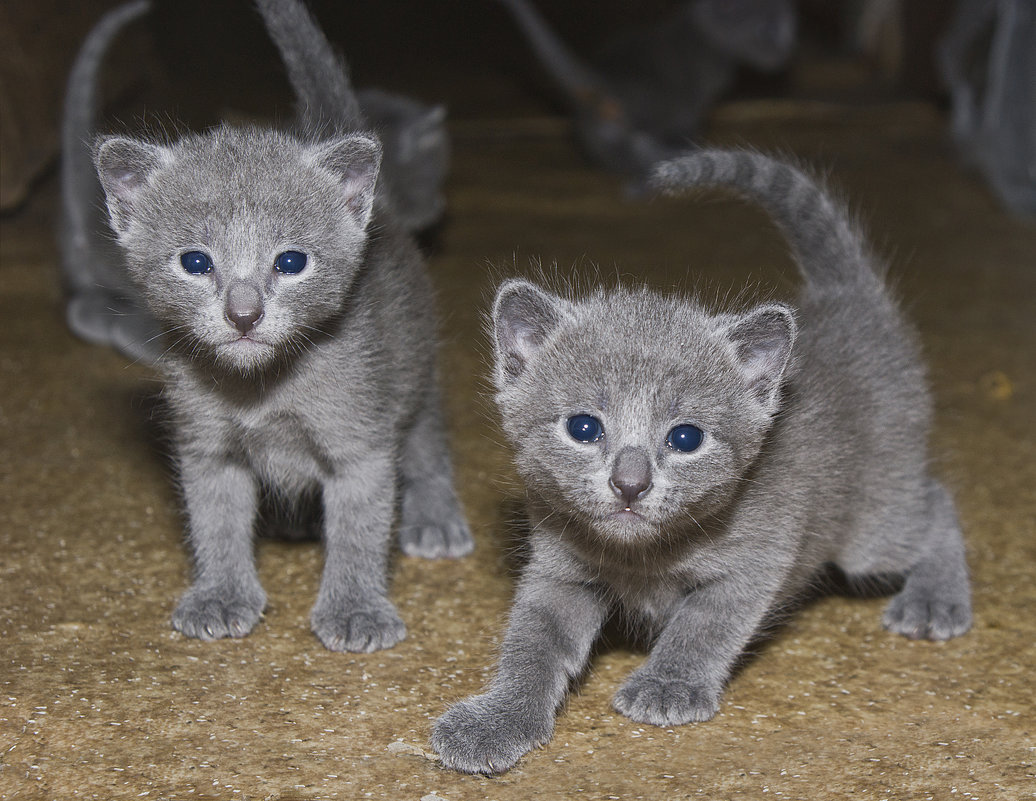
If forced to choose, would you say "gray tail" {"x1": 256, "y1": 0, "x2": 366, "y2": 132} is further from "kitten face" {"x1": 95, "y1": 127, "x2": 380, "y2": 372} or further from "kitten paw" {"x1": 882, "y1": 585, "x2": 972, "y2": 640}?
"kitten paw" {"x1": 882, "y1": 585, "x2": 972, "y2": 640}

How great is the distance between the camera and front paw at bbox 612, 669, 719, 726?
2.29 m

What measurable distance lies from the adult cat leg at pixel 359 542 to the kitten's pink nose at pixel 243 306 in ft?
1.48

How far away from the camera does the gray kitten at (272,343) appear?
8.05 feet

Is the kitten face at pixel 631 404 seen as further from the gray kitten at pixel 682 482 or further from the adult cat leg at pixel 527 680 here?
the adult cat leg at pixel 527 680

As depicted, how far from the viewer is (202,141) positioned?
103 inches

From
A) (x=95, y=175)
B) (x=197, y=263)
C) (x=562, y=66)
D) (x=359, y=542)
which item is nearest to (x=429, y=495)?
(x=359, y=542)

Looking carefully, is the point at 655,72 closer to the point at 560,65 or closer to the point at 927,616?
the point at 560,65

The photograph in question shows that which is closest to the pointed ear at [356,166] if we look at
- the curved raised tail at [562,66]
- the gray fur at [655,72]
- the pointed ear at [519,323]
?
the pointed ear at [519,323]

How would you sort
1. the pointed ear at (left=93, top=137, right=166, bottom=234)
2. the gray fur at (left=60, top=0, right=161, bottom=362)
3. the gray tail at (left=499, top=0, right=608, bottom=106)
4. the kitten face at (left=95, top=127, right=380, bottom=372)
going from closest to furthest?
the kitten face at (left=95, top=127, right=380, bottom=372) → the pointed ear at (left=93, top=137, right=166, bottom=234) → the gray fur at (left=60, top=0, right=161, bottom=362) → the gray tail at (left=499, top=0, right=608, bottom=106)

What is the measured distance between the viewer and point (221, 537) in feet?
8.96

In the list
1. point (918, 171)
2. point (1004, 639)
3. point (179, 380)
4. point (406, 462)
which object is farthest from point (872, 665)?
point (918, 171)

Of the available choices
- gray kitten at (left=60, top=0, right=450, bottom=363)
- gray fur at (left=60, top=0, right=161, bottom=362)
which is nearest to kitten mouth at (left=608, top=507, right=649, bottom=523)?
gray kitten at (left=60, top=0, right=450, bottom=363)

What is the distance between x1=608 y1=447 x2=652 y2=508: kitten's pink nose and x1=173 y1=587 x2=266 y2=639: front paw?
0.97 metres

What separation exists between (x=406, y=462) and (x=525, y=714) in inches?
40.5
